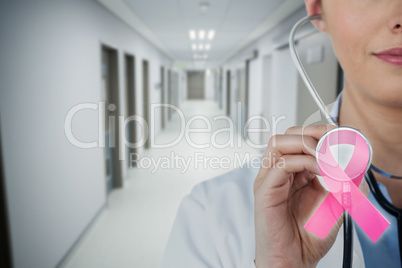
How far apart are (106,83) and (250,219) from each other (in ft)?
11.3

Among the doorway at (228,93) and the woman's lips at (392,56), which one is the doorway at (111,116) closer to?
the woman's lips at (392,56)

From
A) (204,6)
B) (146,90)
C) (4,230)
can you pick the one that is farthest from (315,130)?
(146,90)

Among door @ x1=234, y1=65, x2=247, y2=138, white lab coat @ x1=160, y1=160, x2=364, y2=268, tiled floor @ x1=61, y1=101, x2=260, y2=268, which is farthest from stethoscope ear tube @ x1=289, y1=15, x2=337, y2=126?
door @ x1=234, y1=65, x2=247, y2=138

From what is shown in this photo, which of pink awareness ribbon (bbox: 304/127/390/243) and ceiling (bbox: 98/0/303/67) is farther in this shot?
ceiling (bbox: 98/0/303/67)

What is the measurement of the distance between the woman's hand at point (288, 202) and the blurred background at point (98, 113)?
1.53 m

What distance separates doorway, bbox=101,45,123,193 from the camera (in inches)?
148

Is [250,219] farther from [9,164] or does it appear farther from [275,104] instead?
[275,104]

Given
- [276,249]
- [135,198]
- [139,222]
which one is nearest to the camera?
[276,249]

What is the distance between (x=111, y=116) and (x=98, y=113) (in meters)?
0.79

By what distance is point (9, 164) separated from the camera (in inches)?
64.0

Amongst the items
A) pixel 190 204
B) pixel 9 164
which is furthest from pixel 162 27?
pixel 190 204

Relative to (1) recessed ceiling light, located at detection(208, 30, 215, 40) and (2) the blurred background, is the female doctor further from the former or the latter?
(1) recessed ceiling light, located at detection(208, 30, 215, 40)

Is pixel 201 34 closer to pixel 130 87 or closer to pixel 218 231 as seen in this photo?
pixel 130 87

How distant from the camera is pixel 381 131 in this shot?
0.69m
